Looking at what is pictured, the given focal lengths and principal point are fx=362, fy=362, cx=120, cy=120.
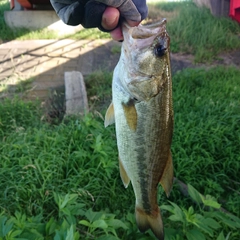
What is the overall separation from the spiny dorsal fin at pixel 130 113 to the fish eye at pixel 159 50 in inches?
9.6

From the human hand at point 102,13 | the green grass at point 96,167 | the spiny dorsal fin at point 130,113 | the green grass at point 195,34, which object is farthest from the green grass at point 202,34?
the spiny dorsal fin at point 130,113

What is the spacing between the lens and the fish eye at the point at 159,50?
5.17 ft

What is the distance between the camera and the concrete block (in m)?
8.33

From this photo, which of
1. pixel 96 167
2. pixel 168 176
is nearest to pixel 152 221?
pixel 168 176

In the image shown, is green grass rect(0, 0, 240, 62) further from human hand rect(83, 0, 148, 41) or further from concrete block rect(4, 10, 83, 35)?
human hand rect(83, 0, 148, 41)

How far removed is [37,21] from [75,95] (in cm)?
418

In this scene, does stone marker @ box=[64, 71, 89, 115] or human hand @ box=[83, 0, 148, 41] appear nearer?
human hand @ box=[83, 0, 148, 41]

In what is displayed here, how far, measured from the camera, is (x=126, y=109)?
163cm

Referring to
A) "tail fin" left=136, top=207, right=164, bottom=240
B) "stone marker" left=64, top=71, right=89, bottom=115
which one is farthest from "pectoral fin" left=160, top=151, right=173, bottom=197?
"stone marker" left=64, top=71, right=89, bottom=115

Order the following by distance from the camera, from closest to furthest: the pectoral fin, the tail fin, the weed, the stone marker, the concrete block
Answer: the pectoral fin, the tail fin, the stone marker, the weed, the concrete block

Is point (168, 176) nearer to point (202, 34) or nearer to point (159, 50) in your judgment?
point (159, 50)

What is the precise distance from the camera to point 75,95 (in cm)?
493

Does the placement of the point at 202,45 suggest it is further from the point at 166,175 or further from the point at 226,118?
the point at 166,175

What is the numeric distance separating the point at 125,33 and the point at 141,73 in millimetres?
194
